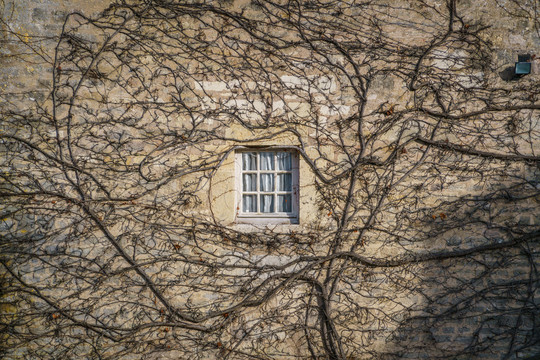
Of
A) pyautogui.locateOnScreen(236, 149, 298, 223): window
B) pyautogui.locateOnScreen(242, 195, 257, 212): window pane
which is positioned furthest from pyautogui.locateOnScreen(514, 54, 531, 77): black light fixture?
pyautogui.locateOnScreen(242, 195, 257, 212): window pane

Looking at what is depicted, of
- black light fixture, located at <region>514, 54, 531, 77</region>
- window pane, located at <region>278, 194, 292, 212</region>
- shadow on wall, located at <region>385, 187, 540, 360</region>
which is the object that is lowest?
shadow on wall, located at <region>385, 187, 540, 360</region>

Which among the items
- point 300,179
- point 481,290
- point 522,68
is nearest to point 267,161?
point 300,179

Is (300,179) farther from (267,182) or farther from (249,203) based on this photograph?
(249,203)

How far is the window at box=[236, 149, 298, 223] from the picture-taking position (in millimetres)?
4527

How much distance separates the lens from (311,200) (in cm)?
437

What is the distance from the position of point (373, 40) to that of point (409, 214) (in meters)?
1.76

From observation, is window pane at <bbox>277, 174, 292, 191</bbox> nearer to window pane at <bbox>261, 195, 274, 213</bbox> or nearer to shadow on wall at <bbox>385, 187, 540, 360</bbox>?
window pane at <bbox>261, 195, 274, 213</bbox>

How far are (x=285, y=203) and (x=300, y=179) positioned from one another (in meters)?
0.32

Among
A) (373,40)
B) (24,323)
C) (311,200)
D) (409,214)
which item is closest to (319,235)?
(311,200)

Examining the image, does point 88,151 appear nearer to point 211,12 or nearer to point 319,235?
point 211,12

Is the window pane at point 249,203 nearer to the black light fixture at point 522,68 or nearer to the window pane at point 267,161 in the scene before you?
the window pane at point 267,161

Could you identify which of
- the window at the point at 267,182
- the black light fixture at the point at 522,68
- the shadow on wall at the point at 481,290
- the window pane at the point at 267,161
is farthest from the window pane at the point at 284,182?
the black light fixture at the point at 522,68

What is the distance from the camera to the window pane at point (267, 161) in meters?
4.55

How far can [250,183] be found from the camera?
4.56m
